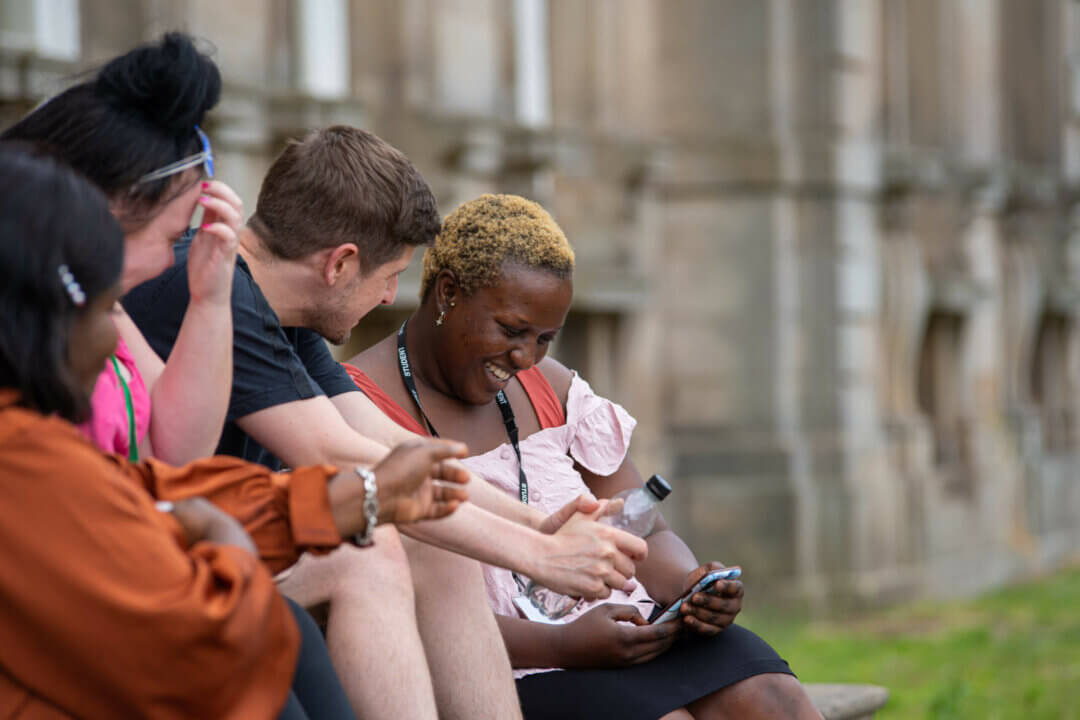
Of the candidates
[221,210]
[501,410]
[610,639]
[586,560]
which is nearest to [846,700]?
[610,639]

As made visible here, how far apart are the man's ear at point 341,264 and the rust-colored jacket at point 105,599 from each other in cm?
98

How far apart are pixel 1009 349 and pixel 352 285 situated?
11.5 meters

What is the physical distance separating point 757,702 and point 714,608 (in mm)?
234

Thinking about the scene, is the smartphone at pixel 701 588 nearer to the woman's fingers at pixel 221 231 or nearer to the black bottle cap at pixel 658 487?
the black bottle cap at pixel 658 487

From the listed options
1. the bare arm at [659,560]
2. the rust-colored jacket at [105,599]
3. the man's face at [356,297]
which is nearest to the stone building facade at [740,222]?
the bare arm at [659,560]

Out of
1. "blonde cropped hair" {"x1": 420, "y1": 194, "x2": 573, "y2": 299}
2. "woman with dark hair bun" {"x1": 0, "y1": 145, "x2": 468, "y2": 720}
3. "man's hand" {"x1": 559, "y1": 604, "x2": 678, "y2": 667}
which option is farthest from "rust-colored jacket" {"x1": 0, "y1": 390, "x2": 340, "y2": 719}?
"blonde cropped hair" {"x1": 420, "y1": 194, "x2": 573, "y2": 299}

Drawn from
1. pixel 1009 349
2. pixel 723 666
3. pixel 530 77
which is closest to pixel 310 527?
pixel 723 666

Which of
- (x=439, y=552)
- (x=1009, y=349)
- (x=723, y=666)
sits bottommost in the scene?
(x=1009, y=349)

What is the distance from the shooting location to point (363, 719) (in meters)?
2.67

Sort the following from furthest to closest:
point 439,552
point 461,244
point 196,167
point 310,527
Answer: point 461,244 < point 439,552 < point 196,167 < point 310,527

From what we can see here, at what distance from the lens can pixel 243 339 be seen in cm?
288

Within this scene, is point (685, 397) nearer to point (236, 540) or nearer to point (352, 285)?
point (352, 285)

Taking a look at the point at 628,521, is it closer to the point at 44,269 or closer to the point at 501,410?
the point at 501,410

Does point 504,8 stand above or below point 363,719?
above
